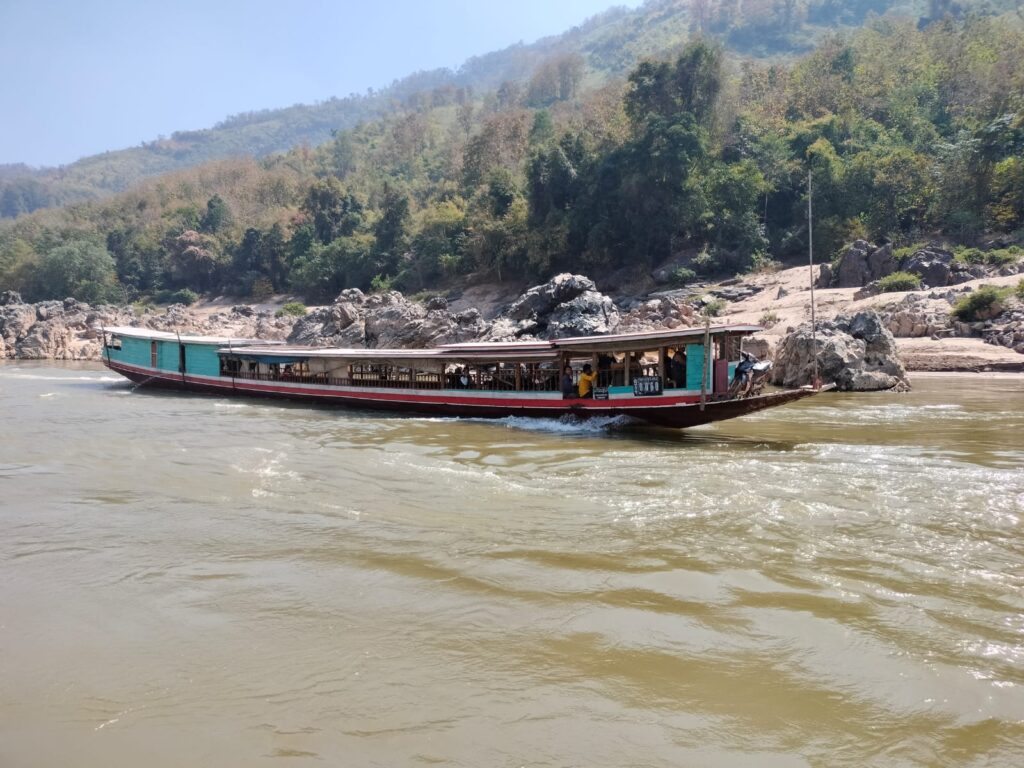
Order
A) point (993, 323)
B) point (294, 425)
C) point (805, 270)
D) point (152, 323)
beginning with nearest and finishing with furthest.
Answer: point (294, 425)
point (993, 323)
point (805, 270)
point (152, 323)

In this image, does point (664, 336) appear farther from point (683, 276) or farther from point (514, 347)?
point (683, 276)

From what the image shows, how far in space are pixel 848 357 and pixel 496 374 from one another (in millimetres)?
9968

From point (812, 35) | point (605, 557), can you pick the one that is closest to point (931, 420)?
point (605, 557)

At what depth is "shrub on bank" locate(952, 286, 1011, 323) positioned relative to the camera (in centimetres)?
2234

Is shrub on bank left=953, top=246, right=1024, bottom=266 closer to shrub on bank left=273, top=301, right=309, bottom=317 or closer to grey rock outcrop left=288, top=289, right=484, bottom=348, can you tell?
grey rock outcrop left=288, top=289, right=484, bottom=348

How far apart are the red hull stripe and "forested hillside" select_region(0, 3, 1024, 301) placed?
22392 mm

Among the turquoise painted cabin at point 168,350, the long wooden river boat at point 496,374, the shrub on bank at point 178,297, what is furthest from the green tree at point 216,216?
the long wooden river boat at point 496,374

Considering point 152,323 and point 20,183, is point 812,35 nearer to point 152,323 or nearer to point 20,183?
point 152,323

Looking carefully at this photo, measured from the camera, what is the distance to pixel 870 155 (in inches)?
1425

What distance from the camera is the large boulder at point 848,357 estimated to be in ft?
62.6

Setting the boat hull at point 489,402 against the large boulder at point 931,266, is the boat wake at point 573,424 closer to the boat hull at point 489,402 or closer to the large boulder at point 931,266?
the boat hull at point 489,402

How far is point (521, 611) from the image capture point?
576 cm

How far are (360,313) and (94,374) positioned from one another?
38.8 feet

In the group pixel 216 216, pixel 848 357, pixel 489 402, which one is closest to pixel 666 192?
pixel 848 357
